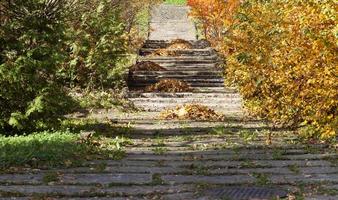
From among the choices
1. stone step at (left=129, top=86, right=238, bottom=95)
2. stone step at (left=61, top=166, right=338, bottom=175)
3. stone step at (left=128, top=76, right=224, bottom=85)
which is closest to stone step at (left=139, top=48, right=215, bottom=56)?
stone step at (left=128, top=76, right=224, bottom=85)

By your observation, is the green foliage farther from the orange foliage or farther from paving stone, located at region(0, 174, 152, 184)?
the orange foliage

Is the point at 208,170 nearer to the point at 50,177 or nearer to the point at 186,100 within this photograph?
the point at 50,177

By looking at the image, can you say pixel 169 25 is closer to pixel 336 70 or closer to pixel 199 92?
pixel 199 92

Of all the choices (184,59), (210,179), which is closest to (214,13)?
(184,59)

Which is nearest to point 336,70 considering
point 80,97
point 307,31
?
point 307,31

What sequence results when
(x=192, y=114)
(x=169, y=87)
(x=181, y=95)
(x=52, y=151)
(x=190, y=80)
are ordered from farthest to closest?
(x=190, y=80) → (x=169, y=87) → (x=181, y=95) → (x=192, y=114) → (x=52, y=151)

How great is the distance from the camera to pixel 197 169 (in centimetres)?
887

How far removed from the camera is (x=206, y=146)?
11.0m

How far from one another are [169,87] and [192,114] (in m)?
4.67

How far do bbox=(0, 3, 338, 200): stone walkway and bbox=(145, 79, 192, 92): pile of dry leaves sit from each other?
526cm

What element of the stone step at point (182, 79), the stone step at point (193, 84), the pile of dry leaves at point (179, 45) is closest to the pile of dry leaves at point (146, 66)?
the stone step at point (182, 79)

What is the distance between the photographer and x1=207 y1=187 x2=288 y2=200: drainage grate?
23.7ft

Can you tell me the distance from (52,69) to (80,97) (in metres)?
5.44

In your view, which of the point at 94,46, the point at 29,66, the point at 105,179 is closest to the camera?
the point at 105,179
